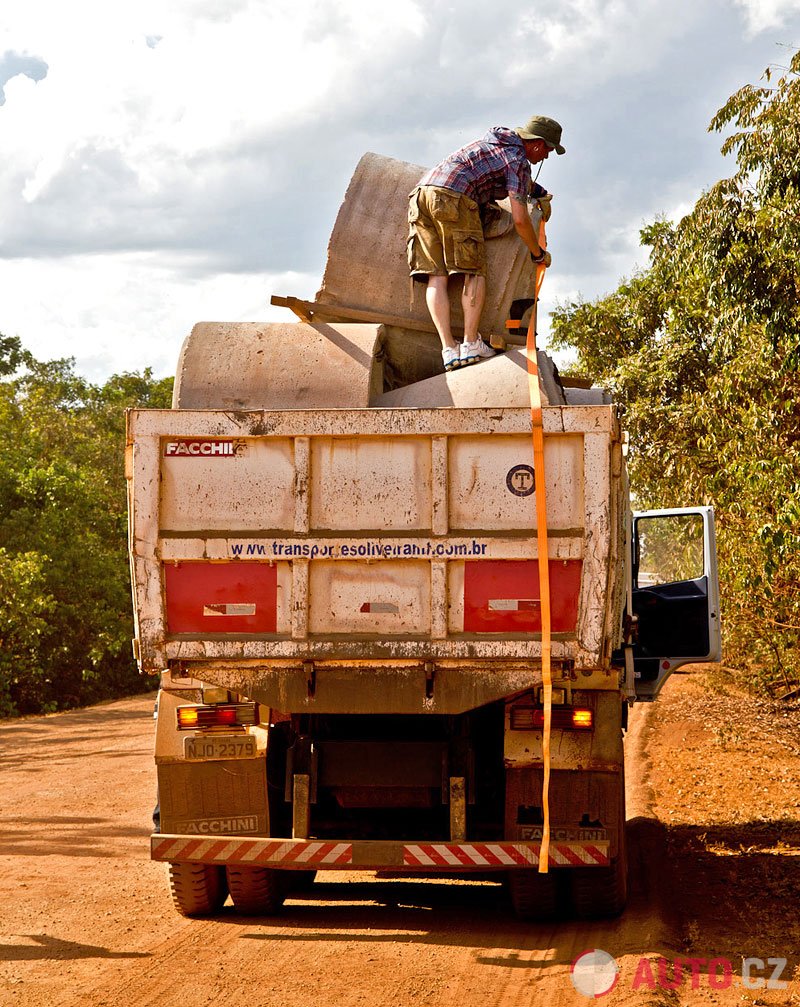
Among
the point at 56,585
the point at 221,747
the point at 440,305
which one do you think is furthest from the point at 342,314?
the point at 56,585

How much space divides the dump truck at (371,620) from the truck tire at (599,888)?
12 mm

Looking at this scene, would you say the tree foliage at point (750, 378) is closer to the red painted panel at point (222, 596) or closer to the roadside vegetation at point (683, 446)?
the roadside vegetation at point (683, 446)

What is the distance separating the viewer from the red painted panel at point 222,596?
5.73 meters

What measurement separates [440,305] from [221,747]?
2.53 meters

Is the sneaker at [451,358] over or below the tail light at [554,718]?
over

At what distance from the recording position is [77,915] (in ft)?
21.8

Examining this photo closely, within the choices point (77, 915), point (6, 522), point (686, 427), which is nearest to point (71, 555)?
point (6, 522)

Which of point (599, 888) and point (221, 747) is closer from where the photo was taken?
point (221, 747)

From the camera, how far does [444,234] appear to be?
6977 mm

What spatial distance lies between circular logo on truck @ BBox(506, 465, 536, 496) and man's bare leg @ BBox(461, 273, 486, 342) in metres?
1.45

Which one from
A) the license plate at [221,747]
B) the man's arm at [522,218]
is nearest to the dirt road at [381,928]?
the license plate at [221,747]

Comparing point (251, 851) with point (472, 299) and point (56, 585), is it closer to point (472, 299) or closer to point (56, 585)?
point (472, 299)

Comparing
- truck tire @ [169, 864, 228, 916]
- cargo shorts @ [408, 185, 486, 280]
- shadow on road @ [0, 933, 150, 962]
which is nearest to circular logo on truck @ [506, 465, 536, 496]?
cargo shorts @ [408, 185, 486, 280]

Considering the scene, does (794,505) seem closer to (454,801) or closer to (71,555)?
(454,801)
